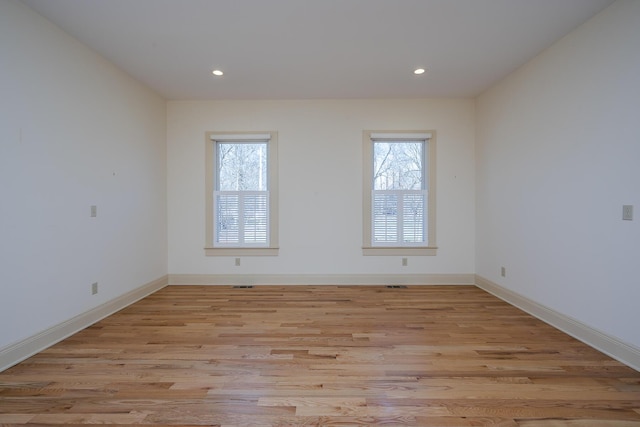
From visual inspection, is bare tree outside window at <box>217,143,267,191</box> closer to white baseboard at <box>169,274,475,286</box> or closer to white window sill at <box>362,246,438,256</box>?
white baseboard at <box>169,274,475,286</box>

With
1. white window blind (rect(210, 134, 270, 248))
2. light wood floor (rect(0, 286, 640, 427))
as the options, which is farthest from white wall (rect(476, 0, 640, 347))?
white window blind (rect(210, 134, 270, 248))

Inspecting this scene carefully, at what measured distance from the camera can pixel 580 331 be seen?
8.40 ft

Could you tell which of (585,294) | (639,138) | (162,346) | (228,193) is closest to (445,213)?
(585,294)

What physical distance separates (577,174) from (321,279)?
3253 millimetres

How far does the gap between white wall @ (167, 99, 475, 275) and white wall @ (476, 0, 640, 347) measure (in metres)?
0.63

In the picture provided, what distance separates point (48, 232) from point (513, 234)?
16.0 feet

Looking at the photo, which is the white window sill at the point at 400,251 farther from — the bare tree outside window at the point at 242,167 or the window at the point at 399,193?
the bare tree outside window at the point at 242,167

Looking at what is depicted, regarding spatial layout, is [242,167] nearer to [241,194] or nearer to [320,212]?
[241,194]

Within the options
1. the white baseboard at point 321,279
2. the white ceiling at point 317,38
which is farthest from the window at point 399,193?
the white ceiling at point 317,38

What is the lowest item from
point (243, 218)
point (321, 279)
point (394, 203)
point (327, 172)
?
point (321, 279)

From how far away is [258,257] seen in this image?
14.4ft

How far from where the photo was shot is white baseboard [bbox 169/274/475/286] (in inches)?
171

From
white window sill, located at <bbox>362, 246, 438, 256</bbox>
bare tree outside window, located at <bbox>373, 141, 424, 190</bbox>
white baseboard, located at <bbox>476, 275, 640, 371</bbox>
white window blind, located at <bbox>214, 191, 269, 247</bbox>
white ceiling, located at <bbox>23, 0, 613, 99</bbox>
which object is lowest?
white baseboard, located at <bbox>476, 275, 640, 371</bbox>

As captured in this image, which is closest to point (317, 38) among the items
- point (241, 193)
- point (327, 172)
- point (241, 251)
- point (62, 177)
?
point (327, 172)
